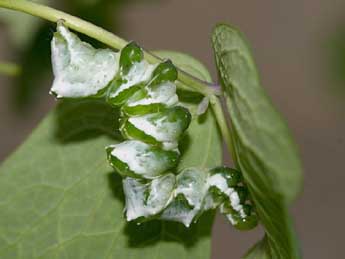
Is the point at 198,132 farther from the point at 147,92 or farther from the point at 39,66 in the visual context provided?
the point at 39,66

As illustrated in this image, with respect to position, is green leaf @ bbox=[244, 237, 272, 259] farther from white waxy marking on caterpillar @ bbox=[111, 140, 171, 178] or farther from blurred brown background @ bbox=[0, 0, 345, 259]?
blurred brown background @ bbox=[0, 0, 345, 259]

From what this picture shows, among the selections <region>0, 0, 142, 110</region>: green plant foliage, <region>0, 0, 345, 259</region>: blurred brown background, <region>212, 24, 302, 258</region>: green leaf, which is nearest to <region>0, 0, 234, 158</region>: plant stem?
<region>212, 24, 302, 258</region>: green leaf

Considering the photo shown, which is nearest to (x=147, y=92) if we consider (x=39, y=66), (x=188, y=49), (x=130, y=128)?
(x=130, y=128)

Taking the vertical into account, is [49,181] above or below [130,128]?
below

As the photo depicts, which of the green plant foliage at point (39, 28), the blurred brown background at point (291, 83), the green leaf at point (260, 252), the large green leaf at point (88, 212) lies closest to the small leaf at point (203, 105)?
the large green leaf at point (88, 212)

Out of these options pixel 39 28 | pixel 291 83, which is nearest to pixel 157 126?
pixel 39 28

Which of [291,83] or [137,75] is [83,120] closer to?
[137,75]
